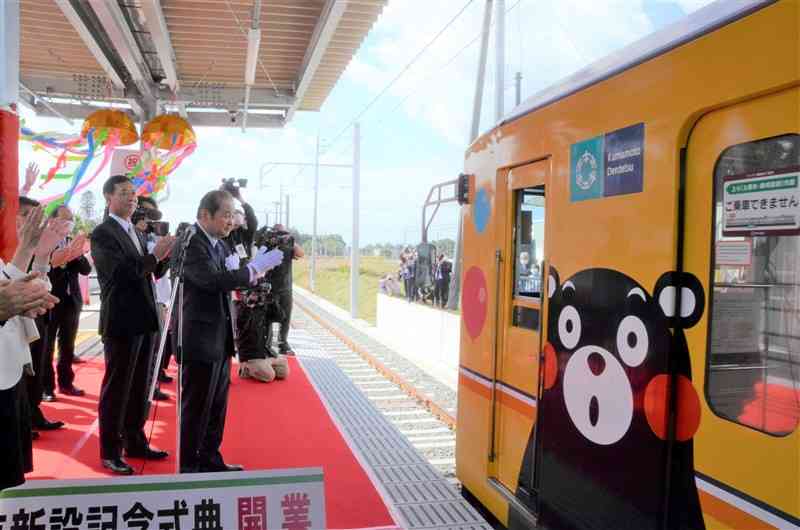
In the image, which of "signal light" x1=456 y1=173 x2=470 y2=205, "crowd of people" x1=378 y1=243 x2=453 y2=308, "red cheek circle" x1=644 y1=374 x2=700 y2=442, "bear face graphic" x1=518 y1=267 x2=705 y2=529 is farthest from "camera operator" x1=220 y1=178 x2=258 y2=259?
"crowd of people" x1=378 y1=243 x2=453 y2=308

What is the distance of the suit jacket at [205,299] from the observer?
4.03m

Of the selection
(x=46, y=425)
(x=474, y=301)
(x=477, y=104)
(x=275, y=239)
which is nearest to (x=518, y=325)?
(x=474, y=301)

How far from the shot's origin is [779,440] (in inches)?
76.7

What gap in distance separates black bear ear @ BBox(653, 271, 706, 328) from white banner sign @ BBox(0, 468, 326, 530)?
146cm

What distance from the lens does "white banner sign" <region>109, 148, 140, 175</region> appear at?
30.7ft

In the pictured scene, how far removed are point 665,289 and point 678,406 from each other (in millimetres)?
448

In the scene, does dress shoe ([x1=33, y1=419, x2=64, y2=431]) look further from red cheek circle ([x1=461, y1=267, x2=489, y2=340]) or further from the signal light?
the signal light

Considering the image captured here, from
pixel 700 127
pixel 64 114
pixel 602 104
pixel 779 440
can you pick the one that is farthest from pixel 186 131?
pixel 779 440

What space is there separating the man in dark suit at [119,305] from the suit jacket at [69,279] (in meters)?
2.46

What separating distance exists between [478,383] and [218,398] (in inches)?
71.5

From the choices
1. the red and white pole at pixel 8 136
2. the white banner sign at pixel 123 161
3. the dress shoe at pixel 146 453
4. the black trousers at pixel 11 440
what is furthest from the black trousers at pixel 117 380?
the white banner sign at pixel 123 161

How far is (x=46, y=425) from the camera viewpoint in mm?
5453

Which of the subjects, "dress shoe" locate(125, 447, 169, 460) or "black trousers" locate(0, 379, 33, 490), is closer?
"black trousers" locate(0, 379, 33, 490)

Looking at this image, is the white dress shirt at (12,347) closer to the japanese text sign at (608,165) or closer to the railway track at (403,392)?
the japanese text sign at (608,165)
